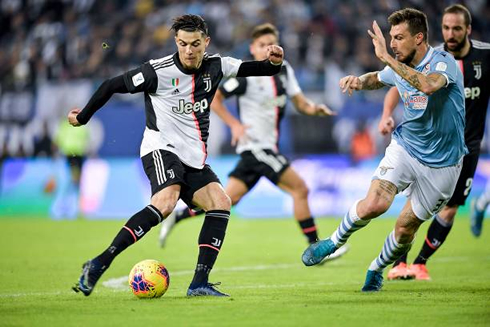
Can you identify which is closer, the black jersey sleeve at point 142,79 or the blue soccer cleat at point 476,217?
the black jersey sleeve at point 142,79

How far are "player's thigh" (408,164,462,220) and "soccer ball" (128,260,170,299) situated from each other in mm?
2283

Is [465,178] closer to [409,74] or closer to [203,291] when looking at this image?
[409,74]

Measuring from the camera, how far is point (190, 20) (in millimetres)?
7328

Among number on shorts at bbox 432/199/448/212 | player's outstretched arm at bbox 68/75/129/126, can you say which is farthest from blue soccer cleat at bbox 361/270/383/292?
player's outstretched arm at bbox 68/75/129/126

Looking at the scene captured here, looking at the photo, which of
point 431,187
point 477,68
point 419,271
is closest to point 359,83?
point 431,187

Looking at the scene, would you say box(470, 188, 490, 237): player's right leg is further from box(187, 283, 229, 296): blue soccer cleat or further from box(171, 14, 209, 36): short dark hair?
box(171, 14, 209, 36): short dark hair

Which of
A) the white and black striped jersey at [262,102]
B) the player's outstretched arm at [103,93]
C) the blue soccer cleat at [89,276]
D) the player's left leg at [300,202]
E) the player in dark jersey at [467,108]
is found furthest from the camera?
the white and black striped jersey at [262,102]

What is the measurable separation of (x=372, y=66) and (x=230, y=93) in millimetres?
9247

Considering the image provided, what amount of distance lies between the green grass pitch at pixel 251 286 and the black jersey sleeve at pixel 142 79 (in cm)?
178

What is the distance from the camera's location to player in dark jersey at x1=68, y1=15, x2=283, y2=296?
7.26m

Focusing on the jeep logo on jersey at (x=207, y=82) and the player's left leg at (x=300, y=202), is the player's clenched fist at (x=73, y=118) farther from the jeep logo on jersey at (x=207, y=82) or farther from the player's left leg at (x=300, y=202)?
the player's left leg at (x=300, y=202)

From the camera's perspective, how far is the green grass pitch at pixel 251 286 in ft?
20.1

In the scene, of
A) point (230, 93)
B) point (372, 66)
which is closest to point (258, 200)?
point (372, 66)

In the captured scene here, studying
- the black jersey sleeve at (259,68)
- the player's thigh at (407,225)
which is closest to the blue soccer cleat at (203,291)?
the player's thigh at (407,225)
